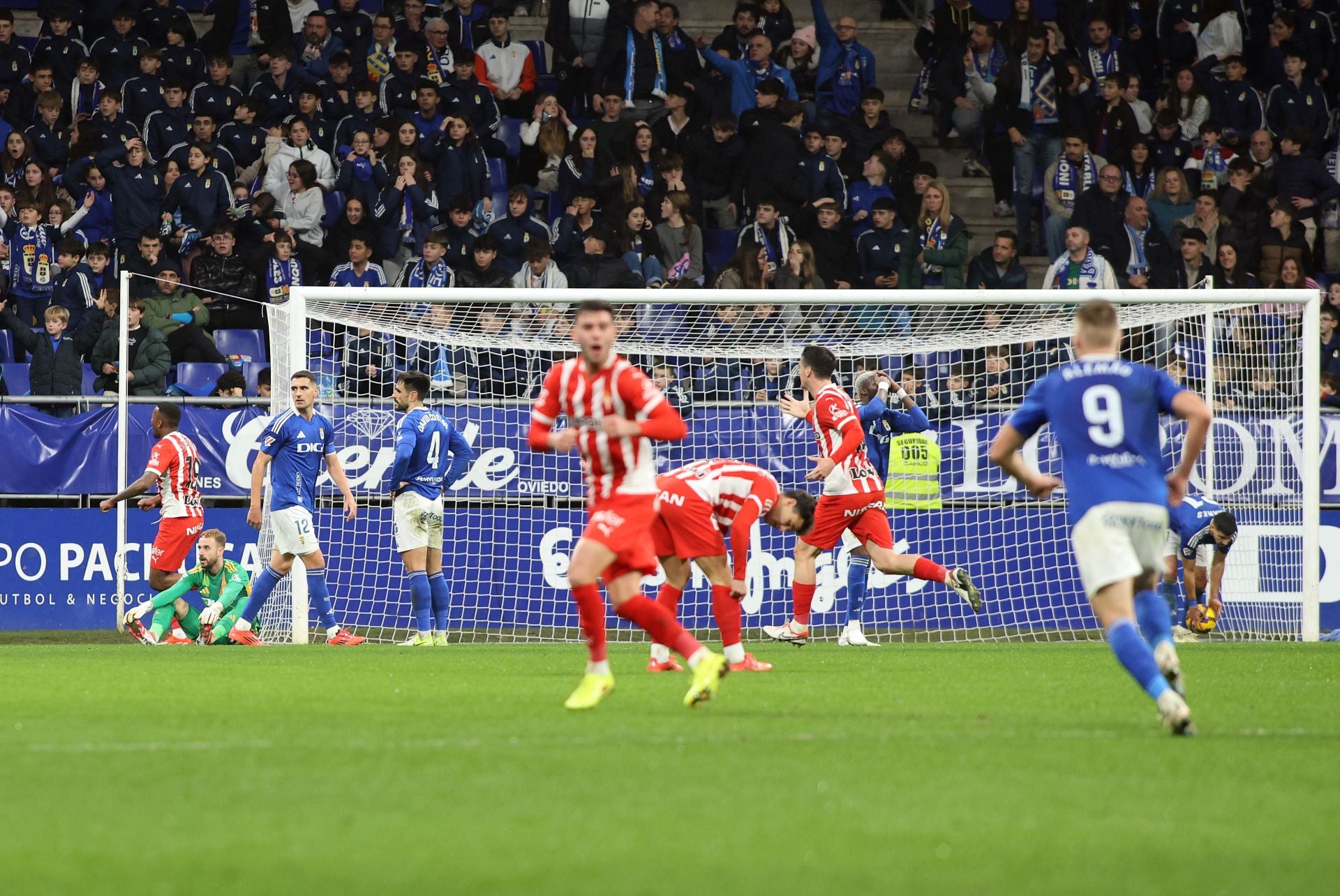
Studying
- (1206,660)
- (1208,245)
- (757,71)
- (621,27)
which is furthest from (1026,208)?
(1206,660)

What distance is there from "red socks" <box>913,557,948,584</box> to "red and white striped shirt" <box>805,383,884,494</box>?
0.73 meters

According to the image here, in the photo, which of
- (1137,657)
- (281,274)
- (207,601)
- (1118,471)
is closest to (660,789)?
(1137,657)

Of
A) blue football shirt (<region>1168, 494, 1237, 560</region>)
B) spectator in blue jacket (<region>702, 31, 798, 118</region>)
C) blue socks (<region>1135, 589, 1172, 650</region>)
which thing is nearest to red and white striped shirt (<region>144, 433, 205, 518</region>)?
blue football shirt (<region>1168, 494, 1237, 560</region>)

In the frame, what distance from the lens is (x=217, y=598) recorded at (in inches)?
609

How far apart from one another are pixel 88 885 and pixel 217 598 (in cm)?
1184

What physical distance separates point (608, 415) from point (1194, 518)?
27.1 ft

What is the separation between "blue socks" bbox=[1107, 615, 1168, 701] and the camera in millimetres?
6742

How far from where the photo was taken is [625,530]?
801cm

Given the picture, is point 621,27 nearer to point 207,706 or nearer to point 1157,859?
point 207,706

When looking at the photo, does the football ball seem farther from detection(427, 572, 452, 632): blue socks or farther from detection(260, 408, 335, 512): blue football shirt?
detection(260, 408, 335, 512): blue football shirt

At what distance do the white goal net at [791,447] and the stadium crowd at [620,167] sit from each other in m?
0.13

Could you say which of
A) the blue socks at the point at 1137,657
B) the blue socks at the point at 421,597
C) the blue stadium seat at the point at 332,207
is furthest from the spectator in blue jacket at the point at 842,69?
the blue socks at the point at 1137,657

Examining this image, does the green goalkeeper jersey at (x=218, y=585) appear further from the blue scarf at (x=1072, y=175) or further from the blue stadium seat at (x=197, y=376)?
the blue scarf at (x=1072, y=175)

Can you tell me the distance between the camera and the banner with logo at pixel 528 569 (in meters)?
16.5
